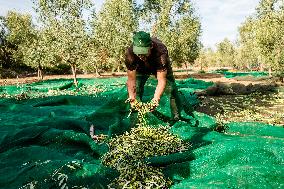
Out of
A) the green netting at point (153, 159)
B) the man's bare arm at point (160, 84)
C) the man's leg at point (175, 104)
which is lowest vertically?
the green netting at point (153, 159)

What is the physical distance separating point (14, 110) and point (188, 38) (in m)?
27.6

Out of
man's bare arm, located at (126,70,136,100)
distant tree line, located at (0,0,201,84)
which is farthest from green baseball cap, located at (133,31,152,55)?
distant tree line, located at (0,0,201,84)

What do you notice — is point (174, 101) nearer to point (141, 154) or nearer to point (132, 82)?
point (132, 82)

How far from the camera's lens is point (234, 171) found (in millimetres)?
3936

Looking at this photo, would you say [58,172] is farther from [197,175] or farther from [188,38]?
[188,38]

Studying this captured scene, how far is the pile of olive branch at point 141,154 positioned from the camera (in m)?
3.96

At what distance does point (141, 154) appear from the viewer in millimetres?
4555

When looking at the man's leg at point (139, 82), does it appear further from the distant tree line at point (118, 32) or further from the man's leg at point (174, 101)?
the distant tree line at point (118, 32)

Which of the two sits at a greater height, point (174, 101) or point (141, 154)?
point (174, 101)

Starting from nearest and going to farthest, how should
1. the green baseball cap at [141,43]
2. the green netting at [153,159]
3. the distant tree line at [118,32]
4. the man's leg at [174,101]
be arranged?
the green netting at [153,159] → the green baseball cap at [141,43] → the man's leg at [174,101] → the distant tree line at [118,32]

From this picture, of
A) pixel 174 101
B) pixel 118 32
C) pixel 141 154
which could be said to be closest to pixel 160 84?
pixel 174 101

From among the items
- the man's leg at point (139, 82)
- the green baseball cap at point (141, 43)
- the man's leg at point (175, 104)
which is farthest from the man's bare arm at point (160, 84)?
the man's leg at point (175, 104)

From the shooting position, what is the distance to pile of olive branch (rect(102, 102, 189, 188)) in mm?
3955

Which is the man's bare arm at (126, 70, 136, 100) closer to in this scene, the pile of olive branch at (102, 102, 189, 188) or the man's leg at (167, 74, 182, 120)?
the pile of olive branch at (102, 102, 189, 188)
